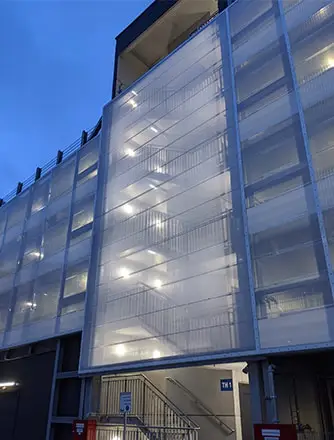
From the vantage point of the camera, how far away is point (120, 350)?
9.93 metres

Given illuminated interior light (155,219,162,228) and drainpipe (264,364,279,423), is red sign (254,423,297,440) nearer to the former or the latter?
drainpipe (264,364,279,423)

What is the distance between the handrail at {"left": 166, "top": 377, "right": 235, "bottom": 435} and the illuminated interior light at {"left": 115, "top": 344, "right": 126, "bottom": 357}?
280cm

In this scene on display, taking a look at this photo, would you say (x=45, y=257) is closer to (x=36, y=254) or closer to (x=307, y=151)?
(x=36, y=254)

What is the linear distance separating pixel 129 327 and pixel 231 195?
4169 millimetres

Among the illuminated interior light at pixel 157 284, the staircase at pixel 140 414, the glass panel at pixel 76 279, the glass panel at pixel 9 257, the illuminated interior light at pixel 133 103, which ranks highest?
the illuminated interior light at pixel 133 103

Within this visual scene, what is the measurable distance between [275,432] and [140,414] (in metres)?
5.09

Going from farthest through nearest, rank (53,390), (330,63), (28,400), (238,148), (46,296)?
1. (46,296)
2. (28,400)
3. (53,390)
4. (238,148)
5. (330,63)

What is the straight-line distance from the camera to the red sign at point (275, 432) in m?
6.29

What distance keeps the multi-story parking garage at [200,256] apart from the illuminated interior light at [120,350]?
7 cm

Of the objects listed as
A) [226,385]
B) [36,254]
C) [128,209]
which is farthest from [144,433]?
[36,254]

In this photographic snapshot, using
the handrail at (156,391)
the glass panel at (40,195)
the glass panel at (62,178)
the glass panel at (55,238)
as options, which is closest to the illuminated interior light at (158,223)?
the handrail at (156,391)

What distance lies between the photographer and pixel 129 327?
10062 millimetres

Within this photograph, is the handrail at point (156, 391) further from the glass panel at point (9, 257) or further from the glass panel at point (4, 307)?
the glass panel at point (9, 257)

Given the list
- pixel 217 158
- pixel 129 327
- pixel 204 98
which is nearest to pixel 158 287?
pixel 129 327
